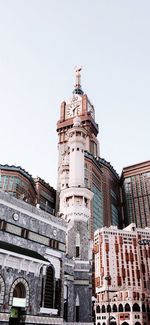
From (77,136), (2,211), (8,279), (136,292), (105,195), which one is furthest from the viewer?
(105,195)

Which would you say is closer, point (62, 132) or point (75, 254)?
point (75, 254)

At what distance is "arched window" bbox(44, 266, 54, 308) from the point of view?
31344 millimetres

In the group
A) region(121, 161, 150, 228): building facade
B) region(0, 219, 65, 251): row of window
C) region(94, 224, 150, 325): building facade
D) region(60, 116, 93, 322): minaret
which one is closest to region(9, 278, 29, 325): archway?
region(0, 219, 65, 251): row of window

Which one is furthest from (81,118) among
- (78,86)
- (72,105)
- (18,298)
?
(18,298)

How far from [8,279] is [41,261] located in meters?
3.94

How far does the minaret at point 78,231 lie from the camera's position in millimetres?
40062

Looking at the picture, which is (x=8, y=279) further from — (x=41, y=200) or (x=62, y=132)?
(x=62, y=132)

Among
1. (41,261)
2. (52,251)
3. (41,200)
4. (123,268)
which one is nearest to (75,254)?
(52,251)

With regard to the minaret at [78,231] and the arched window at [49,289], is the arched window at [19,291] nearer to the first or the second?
the arched window at [49,289]

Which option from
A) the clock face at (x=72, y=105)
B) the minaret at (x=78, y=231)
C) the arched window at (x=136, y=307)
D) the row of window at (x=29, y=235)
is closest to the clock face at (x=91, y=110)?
the clock face at (x=72, y=105)

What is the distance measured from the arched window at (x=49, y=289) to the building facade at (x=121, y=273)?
64.4m

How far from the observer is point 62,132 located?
153 metres

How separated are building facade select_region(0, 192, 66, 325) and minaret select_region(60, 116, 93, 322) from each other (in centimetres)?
768

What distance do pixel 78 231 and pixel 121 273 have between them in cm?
6796
